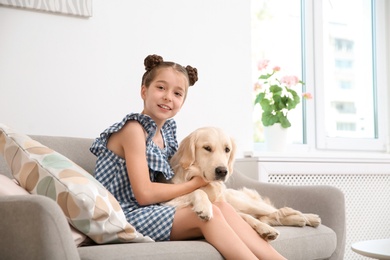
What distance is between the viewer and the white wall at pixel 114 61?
9.23 ft

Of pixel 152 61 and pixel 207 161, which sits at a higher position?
pixel 152 61

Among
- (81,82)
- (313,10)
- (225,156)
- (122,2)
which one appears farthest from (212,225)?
(313,10)

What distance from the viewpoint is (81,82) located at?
2.98m

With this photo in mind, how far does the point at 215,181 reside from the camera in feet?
7.69

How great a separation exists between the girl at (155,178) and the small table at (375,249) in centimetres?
34

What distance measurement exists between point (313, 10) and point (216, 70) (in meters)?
1.28

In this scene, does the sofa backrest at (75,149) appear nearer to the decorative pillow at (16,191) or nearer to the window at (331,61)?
the decorative pillow at (16,191)

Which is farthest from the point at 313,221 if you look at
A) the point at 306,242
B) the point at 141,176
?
the point at 141,176

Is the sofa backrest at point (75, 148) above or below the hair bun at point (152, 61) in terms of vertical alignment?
below

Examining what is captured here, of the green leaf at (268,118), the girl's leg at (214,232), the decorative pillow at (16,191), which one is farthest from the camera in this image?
the green leaf at (268,118)

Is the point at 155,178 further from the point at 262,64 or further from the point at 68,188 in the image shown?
the point at 262,64

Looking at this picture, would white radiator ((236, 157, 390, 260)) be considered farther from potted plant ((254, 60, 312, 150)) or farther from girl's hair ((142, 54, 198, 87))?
girl's hair ((142, 54, 198, 87))

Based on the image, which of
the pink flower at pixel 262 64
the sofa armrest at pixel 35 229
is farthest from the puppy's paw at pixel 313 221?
the pink flower at pixel 262 64

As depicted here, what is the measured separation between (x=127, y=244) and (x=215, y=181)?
0.59 meters
